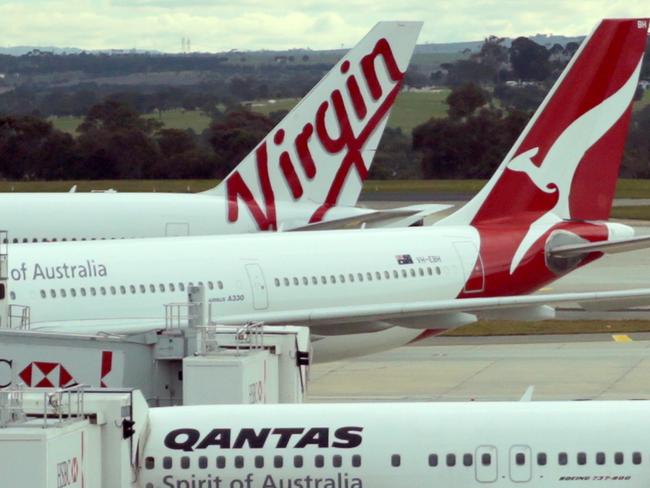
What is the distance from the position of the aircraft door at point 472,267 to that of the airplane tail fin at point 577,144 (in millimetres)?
1927

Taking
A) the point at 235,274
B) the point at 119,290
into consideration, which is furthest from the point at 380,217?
the point at 119,290

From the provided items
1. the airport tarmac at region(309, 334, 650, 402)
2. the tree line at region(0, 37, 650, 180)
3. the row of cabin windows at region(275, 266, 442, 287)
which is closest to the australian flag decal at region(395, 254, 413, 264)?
the row of cabin windows at region(275, 266, 442, 287)

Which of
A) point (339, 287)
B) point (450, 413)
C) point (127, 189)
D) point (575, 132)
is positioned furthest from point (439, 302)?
point (127, 189)

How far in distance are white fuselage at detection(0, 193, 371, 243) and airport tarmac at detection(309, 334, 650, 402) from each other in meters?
5.21

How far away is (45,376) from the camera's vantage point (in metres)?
24.4

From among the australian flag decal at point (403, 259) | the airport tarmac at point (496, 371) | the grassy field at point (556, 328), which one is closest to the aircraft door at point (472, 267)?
the australian flag decal at point (403, 259)

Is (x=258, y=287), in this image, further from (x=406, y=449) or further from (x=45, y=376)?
(x=406, y=449)

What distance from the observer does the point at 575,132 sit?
39.2m

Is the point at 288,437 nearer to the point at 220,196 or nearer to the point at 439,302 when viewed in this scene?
the point at 439,302

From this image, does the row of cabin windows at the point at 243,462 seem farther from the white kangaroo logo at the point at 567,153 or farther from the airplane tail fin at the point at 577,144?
the white kangaroo logo at the point at 567,153

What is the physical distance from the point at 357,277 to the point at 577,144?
7.40m

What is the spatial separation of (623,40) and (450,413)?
2060cm

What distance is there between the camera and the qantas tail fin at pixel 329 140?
4428cm

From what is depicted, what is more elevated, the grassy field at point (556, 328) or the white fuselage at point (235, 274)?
the white fuselage at point (235, 274)
